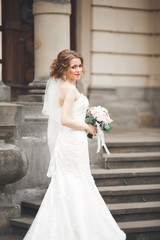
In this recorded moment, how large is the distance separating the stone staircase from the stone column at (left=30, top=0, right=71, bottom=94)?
4.98 feet

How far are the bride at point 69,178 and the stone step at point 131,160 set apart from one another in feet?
5.98

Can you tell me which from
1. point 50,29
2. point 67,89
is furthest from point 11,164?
point 50,29

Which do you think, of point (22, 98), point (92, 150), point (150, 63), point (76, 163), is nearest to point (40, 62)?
point (22, 98)

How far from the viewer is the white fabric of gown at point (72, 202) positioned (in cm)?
571

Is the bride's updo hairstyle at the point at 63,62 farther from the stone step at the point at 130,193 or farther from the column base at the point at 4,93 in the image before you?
the stone step at the point at 130,193

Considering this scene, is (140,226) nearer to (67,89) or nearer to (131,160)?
(131,160)

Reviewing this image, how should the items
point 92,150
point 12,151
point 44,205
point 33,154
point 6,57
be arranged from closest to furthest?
1. point 44,205
2. point 12,151
3. point 33,154
4. point 92,150
5. point 6,57

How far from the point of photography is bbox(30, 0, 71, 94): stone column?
8109mm

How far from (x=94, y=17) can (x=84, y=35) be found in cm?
39

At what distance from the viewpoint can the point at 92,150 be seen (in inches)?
304

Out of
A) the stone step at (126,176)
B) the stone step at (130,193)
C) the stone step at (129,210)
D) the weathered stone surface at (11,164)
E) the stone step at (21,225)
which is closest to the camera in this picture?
the weathered stone surface at (11,164)

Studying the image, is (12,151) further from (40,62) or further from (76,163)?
(40,62)

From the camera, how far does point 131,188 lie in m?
7.32

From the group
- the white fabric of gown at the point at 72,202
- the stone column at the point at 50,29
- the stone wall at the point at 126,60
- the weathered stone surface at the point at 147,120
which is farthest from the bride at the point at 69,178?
the weathered stone surface at the point at 147,120
